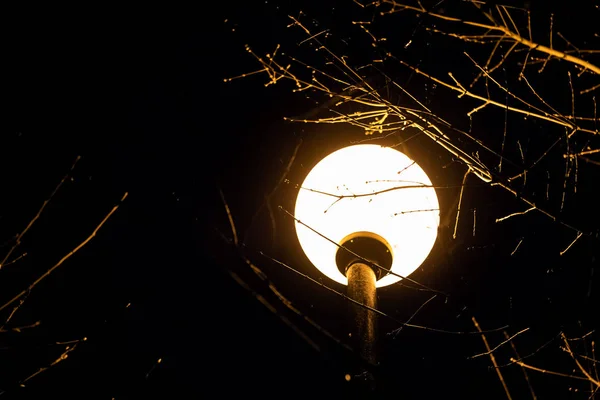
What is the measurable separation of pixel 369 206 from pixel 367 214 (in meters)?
0.06

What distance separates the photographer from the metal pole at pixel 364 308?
236 cm

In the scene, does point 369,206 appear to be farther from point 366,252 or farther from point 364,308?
point 364,308

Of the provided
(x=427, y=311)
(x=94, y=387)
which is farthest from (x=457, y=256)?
(x=94, y=387)

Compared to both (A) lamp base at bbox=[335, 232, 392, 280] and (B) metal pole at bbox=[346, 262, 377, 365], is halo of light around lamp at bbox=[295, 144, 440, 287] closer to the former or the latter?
(A) lamp base at bbox=[335, 232, 392, 280]

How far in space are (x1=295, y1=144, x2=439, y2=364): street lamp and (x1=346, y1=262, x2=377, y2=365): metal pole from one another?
0.04 metres

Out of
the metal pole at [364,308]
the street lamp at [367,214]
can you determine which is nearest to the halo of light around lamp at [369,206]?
the street lamp at [367,214]

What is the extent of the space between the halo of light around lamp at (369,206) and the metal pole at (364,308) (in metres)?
0.33

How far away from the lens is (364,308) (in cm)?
257

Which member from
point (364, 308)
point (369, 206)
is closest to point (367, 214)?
point (369, 206)

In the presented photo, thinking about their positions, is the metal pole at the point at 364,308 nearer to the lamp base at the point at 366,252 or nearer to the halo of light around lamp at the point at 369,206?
the lamp base at the point at 366,252

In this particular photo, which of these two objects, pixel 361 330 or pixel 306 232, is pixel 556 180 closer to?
pixel 306 232

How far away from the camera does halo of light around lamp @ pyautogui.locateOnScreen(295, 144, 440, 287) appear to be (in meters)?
3.35

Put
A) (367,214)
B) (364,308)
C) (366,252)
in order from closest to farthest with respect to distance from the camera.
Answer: (364,308) → (366,252) → (367,214)

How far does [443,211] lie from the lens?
Answer: 5148 mm
